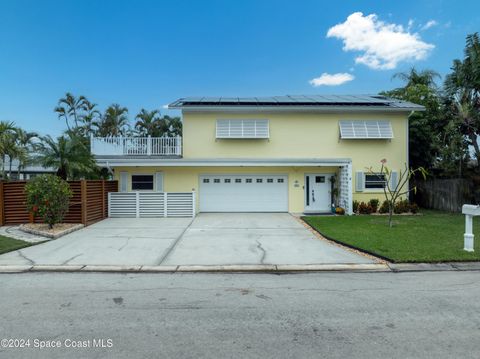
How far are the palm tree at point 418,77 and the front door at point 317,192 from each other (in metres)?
14.9

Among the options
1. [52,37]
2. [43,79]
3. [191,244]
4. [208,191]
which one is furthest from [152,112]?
[191,244]

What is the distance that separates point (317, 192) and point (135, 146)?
1039 cm

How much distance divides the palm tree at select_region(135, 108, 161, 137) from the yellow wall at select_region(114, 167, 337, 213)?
15.3 metres

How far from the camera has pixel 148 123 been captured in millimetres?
29641

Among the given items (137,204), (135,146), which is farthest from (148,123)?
(137,204)

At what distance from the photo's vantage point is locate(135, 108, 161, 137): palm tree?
29672 millimetres

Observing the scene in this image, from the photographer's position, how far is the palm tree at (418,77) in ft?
78.9

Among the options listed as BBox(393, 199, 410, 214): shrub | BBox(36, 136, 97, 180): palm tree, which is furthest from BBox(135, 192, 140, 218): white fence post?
BBox(393, 199, 410, 214): shrub

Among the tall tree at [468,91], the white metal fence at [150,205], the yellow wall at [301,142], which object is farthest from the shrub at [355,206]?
the white metal fence at [150,205]

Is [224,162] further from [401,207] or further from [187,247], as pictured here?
[401,207]

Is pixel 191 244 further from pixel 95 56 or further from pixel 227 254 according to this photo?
pixel 95 56

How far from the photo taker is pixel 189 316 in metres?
3.83

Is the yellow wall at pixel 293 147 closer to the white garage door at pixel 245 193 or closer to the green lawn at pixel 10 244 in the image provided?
the white garage door at pixel 245 193

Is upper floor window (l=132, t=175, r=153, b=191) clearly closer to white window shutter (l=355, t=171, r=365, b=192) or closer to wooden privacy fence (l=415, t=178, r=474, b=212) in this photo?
white window shutter (l=355, t=171, r=365, b=192)
